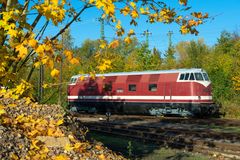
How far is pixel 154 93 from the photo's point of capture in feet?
92.1

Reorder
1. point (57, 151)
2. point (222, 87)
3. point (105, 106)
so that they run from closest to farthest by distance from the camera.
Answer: point (57, 151)
point (105, 106)
point (222, 87)

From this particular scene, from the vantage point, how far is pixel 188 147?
1449cm

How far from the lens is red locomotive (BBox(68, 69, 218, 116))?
86.7ft

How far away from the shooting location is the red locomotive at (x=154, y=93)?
86.7 feet

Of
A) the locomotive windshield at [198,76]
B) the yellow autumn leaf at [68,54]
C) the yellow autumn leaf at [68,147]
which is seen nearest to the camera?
the yellow autumn leaf at [68,54]

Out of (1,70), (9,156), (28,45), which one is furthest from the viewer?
(9,156)

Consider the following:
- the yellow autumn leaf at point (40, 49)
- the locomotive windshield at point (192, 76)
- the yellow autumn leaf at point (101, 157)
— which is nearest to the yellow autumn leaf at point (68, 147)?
the yellow autumn leaf at point (101, 157)

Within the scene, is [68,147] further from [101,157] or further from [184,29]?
[184,29]

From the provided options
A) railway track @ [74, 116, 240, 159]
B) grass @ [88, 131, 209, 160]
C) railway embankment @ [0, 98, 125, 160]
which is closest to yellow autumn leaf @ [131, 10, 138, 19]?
railway embankment @ [0, 98, 125, 160]

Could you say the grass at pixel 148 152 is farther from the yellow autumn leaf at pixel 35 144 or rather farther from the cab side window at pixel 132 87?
the cab side window at pixel 132 87

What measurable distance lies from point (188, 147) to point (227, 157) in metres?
2.04

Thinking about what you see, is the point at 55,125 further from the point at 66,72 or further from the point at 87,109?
the point at 66,72

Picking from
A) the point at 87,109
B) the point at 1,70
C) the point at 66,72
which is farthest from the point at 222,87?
the point at 1,70

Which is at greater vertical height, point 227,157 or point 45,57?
point 45,57
